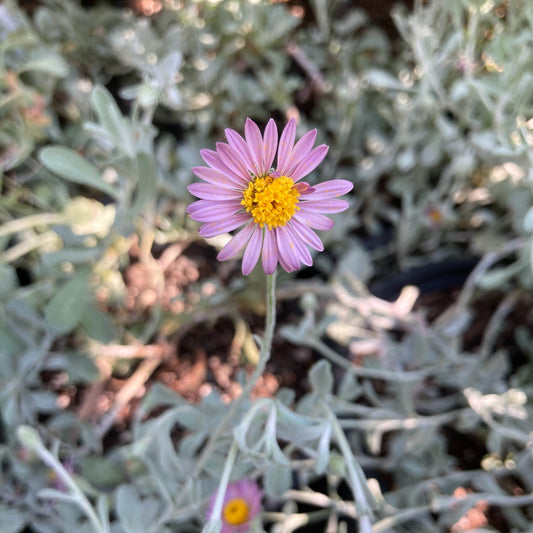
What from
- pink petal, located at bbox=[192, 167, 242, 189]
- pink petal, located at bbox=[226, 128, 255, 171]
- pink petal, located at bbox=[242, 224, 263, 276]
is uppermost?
pink petal, located at bbox=[226, 128, 255, 171]

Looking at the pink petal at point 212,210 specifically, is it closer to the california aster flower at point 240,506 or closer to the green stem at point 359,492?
the green stem at point 359,492

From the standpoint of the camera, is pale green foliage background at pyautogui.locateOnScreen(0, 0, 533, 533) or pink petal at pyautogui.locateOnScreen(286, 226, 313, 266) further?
pale green foliage background at pyautogui.locateOnScreen(0, 0, 533, 533)

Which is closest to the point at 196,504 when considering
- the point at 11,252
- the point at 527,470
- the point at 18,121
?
the point at 527,470

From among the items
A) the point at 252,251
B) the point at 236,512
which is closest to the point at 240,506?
the point at 236,512

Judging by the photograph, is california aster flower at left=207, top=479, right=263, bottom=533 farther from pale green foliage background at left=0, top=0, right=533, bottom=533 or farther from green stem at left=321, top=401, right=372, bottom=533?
green stem at left=321, top=401, right=372, bottom=533

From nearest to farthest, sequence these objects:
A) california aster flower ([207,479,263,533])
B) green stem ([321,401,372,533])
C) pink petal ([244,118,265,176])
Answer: pink petal ([244,118,265,176]) < green stem ([321,401,372,533]) < california aster flower ([207,479,263,533])

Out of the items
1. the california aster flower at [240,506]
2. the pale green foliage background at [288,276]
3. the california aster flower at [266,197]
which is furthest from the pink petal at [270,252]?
the california aster flower at [240,506]

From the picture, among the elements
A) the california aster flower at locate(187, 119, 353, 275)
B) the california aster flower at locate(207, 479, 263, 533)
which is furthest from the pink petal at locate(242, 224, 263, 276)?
the california aster flower at locate(207, 479, 263, 533)
